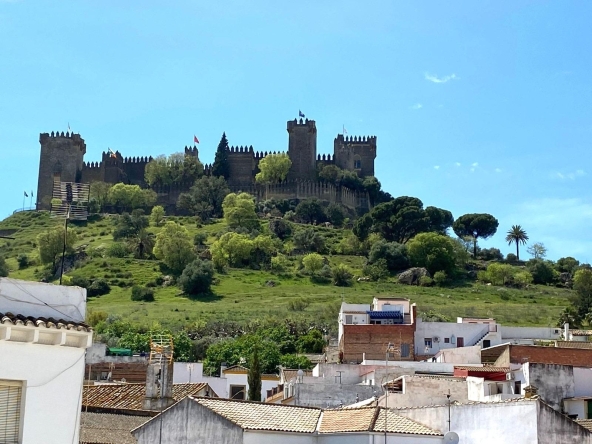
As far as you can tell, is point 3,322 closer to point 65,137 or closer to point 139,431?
point 139,431

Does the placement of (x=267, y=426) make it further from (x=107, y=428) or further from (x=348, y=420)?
(x=107, y=428)

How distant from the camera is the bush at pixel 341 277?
105 meters

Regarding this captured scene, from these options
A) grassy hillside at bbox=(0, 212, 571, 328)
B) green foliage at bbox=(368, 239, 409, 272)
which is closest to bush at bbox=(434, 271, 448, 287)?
grassy hillside at bbox=(0, 212, 571, 328)

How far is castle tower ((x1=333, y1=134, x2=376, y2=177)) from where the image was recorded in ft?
470

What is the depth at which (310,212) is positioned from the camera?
130500 mm

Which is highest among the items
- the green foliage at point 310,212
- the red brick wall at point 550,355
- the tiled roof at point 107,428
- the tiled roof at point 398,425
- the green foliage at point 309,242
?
the green foliage at point 310,212

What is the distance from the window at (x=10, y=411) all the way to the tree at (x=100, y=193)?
410 ft

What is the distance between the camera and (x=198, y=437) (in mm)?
23500

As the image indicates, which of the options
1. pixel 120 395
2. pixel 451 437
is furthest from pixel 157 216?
pixel 451 437

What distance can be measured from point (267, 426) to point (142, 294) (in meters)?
76.1

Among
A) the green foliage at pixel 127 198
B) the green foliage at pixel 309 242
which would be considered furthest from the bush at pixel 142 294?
the green foliage at pixel 127 198

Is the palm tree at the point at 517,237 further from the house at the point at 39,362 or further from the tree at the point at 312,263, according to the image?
the house at the point at 39,362

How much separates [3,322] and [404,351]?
152ft

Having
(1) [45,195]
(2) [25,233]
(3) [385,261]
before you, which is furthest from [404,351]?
(1) [45,195]
